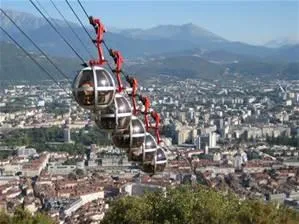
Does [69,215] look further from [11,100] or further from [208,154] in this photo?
[11,100]

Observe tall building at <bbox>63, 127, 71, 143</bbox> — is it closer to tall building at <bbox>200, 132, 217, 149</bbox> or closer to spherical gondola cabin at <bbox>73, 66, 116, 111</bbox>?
tall building at <bbox>200, 132, 217, 149</bbox>

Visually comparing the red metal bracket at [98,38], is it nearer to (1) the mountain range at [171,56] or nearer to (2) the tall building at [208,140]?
(2) the tall building at [208,140]

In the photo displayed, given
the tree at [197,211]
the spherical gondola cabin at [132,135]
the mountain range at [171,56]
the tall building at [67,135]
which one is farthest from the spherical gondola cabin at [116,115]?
the mountain range at [171,56]

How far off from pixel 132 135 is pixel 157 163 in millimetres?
712

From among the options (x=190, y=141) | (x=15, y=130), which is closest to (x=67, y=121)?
(x=15, y=130)

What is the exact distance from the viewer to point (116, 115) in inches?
165

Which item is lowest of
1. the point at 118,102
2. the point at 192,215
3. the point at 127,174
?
the point at 127,174

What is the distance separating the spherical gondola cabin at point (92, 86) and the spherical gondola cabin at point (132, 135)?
0.85m

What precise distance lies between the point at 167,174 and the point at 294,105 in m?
38.3

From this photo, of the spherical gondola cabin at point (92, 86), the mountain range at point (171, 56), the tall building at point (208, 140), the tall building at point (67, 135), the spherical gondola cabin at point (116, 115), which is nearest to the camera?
the spherical gondola cabin at point (92, 86)

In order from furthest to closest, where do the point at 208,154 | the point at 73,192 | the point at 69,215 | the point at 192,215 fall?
→ the point at 208,154 < the point at 73,192 < the point at 69,215 < the point at 192,215

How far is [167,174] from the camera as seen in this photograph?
90.9 ft

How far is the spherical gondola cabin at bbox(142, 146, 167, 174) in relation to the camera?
17.2 ft

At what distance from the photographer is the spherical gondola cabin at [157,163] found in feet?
17.2
